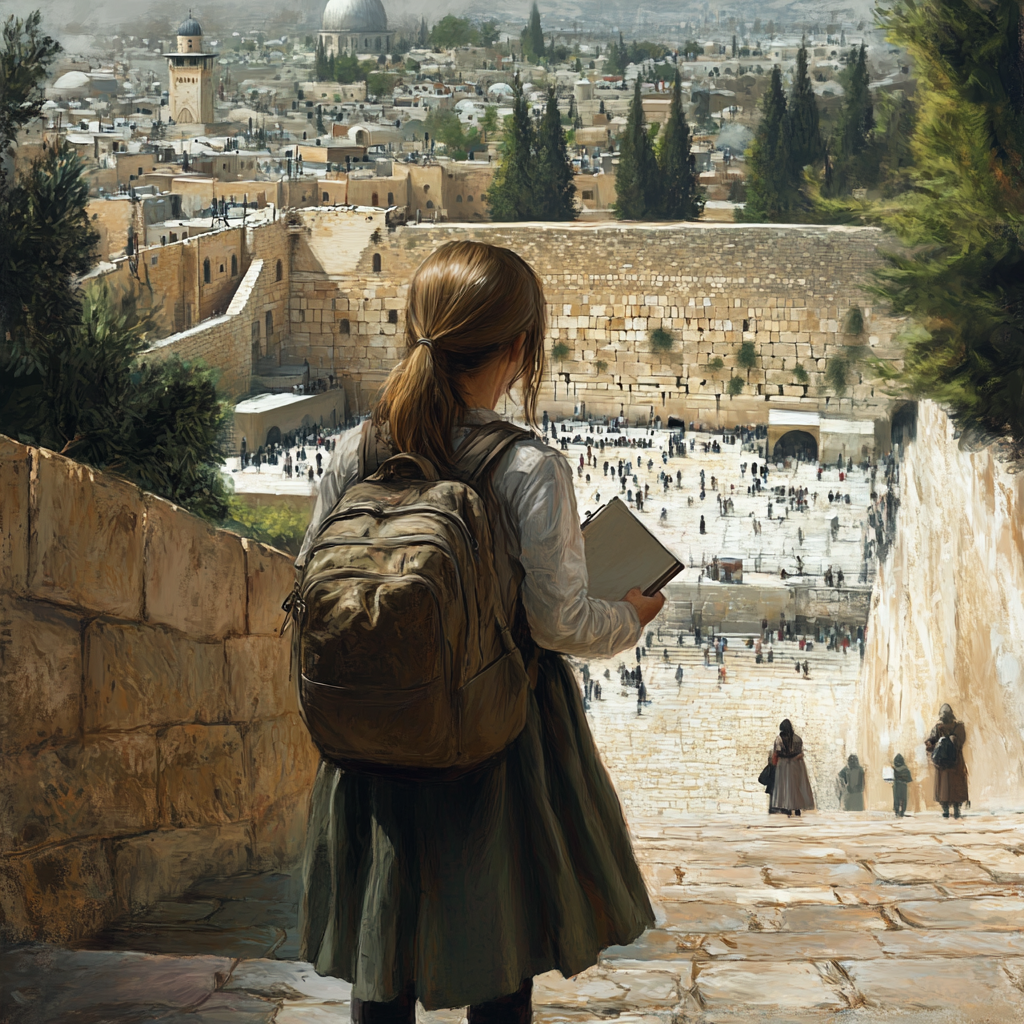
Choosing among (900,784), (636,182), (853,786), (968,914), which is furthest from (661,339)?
(968,914)

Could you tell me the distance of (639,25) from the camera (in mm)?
31359

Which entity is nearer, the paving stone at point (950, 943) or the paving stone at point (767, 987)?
the paving stone at point (767, 987)

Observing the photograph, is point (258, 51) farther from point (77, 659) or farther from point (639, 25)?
point (77, 659)

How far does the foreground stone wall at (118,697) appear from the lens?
1.42 m

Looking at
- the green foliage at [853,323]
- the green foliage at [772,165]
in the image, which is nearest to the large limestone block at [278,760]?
the green foliage at [772,165]

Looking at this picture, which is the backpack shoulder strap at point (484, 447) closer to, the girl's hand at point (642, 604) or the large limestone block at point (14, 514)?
the girl's hand at point (642, 604)

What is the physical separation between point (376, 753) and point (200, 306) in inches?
942

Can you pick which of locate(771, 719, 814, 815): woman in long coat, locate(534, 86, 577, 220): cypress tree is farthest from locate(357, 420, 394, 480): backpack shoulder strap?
locate(534, 86, 577, 220): cypress tree

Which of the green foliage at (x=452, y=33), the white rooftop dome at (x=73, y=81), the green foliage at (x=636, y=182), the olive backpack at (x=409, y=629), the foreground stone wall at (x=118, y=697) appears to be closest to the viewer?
the olive backpack at (x=409, y=629)

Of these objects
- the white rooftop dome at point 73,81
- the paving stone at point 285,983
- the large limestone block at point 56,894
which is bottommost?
the paving stone at point 285,983

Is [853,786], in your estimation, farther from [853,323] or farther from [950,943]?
[853,323]

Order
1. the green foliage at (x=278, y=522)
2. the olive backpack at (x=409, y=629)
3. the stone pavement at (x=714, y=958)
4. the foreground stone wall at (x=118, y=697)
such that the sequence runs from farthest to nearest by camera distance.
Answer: the green foliage at (x=278, y=522) < the foreground stone wall at (x=118, y=697) < the stone pavement at (x=714, y=958) < the olive backpack at (x=409, y=629)

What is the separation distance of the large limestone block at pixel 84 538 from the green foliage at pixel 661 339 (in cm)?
2568

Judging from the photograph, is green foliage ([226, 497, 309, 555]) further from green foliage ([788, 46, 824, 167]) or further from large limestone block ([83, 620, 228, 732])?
green foliage ([788, 46, 824, 167])
